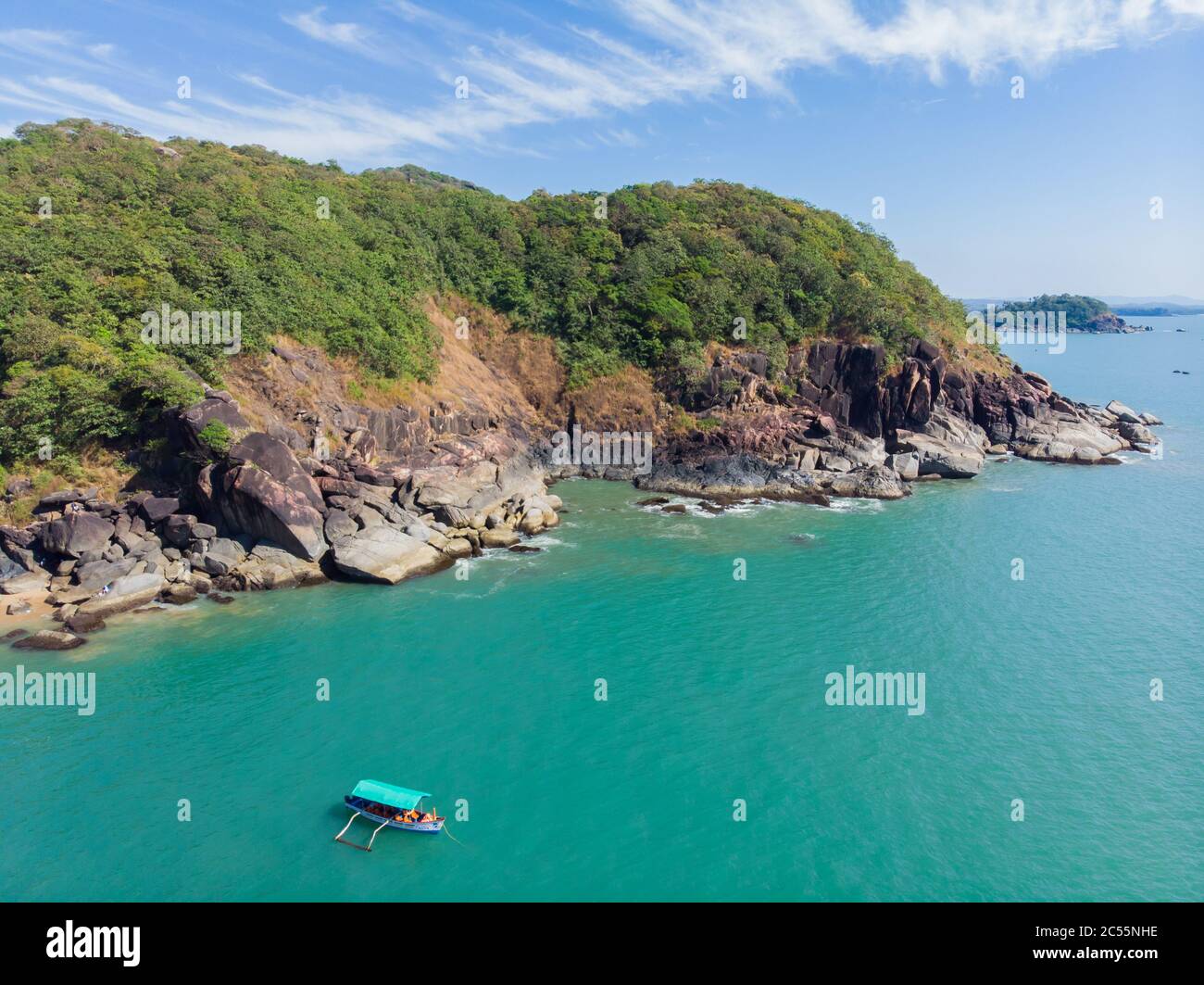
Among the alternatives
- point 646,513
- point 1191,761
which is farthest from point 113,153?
point 1191,761

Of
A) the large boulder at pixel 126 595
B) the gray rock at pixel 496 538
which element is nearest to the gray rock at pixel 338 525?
the gray rock at pixel 496 538

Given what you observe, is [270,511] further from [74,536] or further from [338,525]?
[74,536]

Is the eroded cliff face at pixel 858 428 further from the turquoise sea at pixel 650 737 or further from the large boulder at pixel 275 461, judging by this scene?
the large boulder at pixel 275 461

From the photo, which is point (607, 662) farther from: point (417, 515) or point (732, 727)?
point (417, 515)

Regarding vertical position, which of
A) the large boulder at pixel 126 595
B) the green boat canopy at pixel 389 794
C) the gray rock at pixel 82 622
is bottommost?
the green boat canopy at pixel 389 794

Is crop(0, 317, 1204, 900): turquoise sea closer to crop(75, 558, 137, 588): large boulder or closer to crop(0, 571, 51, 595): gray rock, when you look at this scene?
crop(75, 558, 137, 588): large boulder

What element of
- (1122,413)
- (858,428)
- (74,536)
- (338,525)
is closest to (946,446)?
(858,428)
